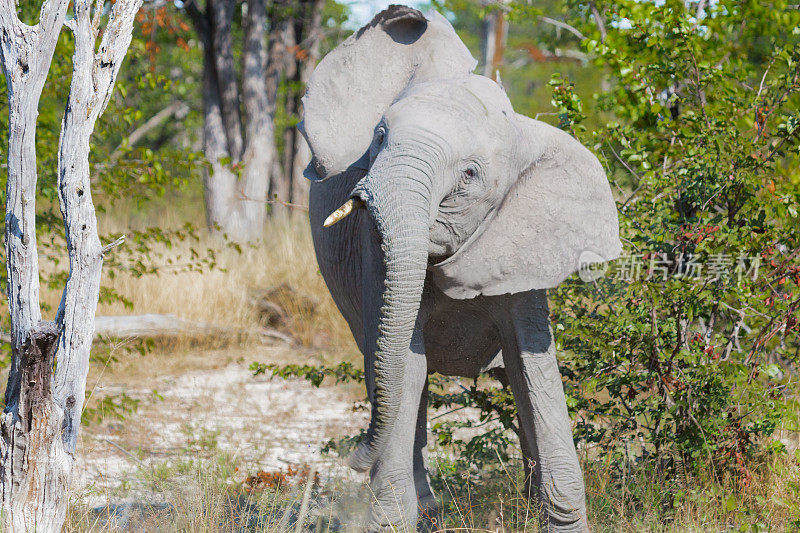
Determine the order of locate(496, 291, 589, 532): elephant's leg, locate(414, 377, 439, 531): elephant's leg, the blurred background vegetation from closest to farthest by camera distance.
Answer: locate(496, 291, 589, 532): elephant's leg, the blurred background vegetation, locate(414, 377, 439, 531): elephant's leg

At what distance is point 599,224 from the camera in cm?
351

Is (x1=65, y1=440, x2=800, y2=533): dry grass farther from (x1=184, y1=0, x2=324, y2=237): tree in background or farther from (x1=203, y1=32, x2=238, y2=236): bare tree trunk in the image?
(x1=203, y1=32, x2=238, y2=236): bare tree trunk

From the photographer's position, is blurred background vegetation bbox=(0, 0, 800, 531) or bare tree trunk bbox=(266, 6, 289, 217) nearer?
blurred background vegetation bbox=(0, 0, 800, 531)

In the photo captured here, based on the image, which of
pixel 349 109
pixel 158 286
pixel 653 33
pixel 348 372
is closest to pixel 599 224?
pixel 349 109

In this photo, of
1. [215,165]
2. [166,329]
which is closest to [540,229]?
[166,329]

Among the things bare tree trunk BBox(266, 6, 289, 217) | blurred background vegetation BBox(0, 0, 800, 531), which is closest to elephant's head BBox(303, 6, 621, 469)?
blurred background vegetation BBox(0, 0, 800, 531)

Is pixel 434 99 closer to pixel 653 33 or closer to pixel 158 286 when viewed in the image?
pixel 653 33

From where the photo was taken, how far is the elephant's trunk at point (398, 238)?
9.33 ft

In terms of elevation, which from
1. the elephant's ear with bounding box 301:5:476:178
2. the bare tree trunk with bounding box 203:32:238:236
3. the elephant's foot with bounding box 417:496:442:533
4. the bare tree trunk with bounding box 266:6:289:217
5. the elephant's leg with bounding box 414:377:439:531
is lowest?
the elephant's foot with bounding box 417:496:442:533

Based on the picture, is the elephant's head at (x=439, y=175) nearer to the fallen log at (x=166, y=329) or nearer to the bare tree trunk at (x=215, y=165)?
the fallen log at (x=166, y=329)

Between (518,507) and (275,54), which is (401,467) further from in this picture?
(275,54)

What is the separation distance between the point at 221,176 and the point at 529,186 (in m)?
9.16

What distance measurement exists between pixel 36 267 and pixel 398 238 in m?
1.40

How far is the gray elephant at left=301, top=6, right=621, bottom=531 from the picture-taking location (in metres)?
2.97
